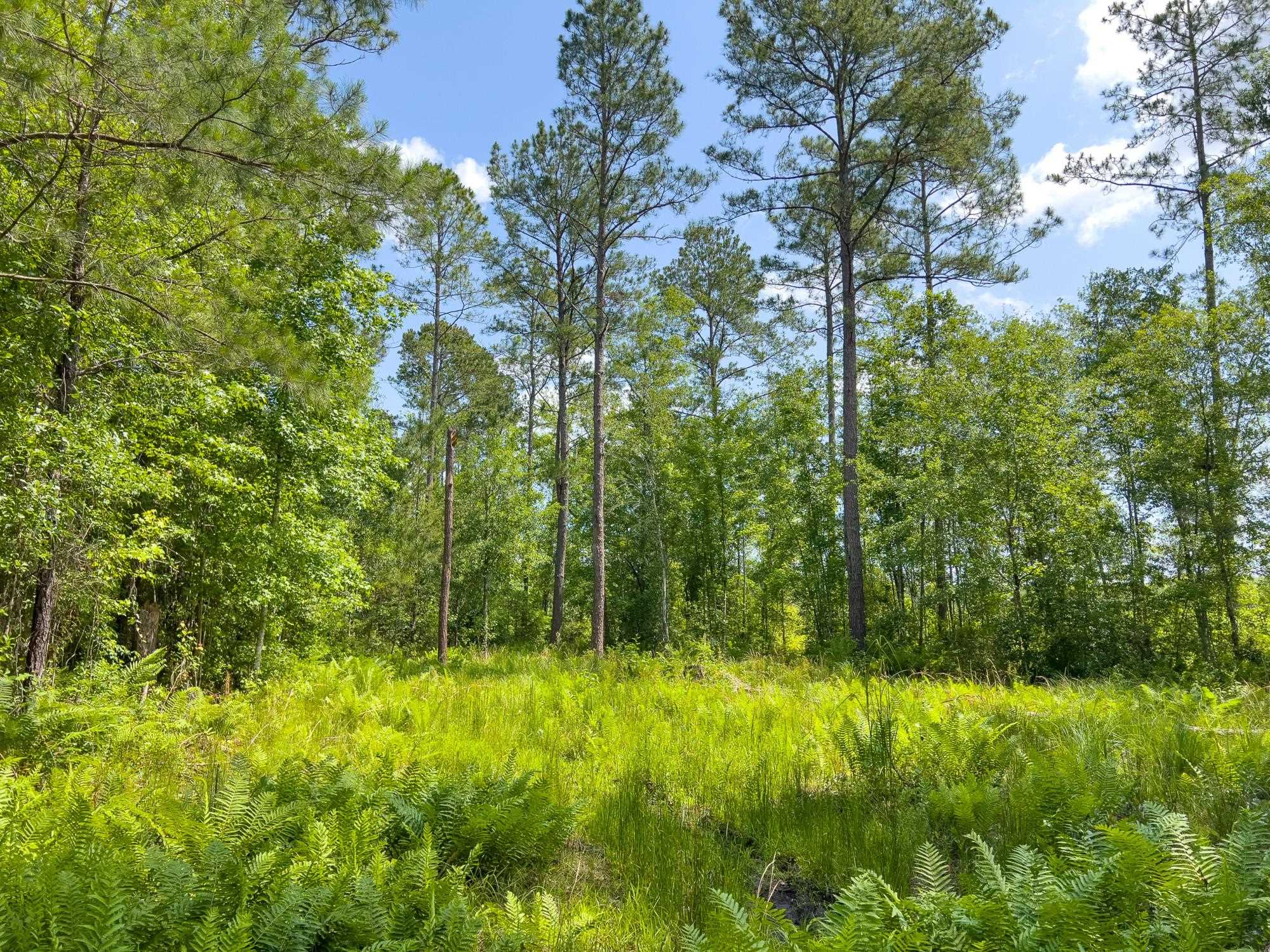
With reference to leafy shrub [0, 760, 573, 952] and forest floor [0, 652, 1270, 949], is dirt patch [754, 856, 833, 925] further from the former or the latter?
leafy shrub [0, 760, 573, 952]

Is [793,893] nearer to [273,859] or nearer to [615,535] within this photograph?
[273,859]

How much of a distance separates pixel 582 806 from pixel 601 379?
10.6 metres

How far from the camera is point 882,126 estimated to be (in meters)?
11.9

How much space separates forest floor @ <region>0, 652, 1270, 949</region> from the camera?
7.39ft

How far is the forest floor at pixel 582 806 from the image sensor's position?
225 centimetres

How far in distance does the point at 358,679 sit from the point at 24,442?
4.85 m

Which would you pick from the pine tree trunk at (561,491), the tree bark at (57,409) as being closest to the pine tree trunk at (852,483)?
the pine tree trunk at (561,491)

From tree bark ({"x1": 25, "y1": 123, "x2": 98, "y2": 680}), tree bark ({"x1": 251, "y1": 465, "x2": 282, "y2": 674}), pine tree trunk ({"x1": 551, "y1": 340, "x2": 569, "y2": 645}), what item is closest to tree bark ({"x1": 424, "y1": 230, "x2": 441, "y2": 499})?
pine tree trunk ({"x1": 551, "y1": 340, "x2": 569, "y2": 645})

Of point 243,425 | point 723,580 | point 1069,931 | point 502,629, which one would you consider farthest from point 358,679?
point 723,580

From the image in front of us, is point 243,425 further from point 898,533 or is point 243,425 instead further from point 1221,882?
point 898,533

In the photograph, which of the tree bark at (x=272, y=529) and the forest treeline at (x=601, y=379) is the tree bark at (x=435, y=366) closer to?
the forest treeline at (x=601, y=379)

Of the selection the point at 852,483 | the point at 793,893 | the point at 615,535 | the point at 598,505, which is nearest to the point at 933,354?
the point at 852,483

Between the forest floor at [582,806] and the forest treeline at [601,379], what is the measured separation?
9.35ft

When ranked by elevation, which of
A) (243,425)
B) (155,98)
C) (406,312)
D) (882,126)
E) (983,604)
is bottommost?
(983,604)
